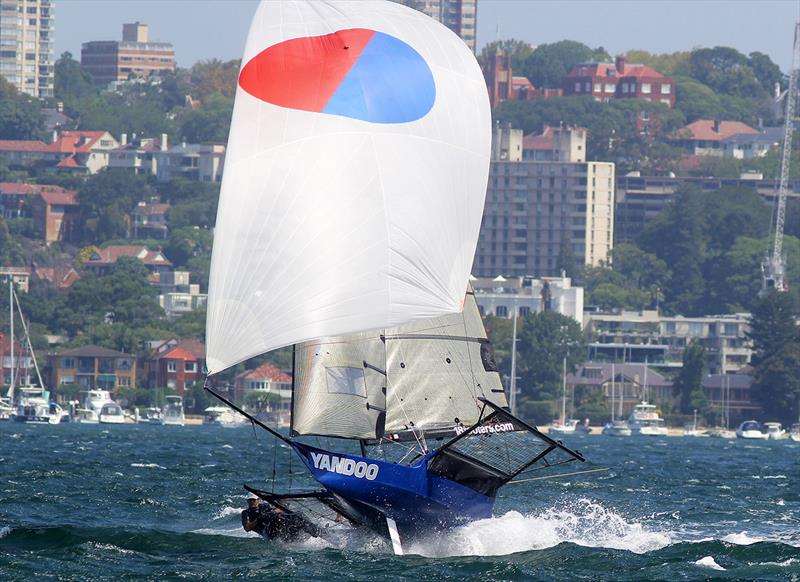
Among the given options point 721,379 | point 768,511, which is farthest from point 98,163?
point 768,511

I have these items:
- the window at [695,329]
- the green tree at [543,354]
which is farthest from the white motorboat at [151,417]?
the window at [695,329]

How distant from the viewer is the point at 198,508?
120ft

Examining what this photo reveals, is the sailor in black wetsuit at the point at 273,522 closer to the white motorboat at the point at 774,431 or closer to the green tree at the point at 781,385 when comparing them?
the white motorboat at the point at 774,431

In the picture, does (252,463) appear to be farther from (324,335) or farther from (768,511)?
(324,335)

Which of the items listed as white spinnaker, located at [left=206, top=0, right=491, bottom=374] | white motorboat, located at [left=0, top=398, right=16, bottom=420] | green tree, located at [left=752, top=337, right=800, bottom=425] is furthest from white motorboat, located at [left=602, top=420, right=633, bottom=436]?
white spinnaker, located at [left=206, top=0, right=491, bottom=374]

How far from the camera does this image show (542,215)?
180 meters

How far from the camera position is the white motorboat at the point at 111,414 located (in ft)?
366

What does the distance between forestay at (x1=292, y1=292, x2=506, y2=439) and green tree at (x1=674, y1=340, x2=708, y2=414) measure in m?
93.9

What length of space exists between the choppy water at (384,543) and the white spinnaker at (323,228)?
9.32 ft

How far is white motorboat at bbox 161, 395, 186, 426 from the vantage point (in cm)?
11231

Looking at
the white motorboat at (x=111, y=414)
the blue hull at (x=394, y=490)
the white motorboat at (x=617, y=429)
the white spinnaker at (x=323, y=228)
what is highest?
the white spinnaker at (x=323, y=228)

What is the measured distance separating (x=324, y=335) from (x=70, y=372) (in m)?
97.3

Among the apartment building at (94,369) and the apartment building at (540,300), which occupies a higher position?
the apartment building at (540,300)

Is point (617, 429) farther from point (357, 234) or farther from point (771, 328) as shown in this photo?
point (357, 234)
